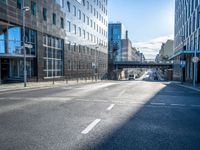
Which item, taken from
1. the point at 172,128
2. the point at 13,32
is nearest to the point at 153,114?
the point at 172,128

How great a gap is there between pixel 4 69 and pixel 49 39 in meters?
9.07

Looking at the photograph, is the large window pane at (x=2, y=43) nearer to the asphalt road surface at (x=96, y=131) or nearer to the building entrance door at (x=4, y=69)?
the building entrance door at (x=4, y=69)

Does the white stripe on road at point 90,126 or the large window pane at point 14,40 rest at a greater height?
the large window pane at point 14,40

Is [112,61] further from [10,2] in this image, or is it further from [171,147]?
[171,147]

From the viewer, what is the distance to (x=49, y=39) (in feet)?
111

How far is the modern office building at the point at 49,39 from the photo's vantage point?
2547 centimetres

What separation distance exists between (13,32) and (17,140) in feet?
76.8

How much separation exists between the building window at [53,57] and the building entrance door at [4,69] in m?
5.69

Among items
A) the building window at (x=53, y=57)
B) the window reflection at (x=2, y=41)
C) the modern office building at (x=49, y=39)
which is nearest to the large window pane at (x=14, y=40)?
the modern office building at (x=49, y=39)

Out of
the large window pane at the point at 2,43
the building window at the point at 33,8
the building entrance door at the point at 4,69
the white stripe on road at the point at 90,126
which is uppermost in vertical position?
the building window at the point at 33,8

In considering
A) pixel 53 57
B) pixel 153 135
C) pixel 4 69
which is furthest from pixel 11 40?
pixel 153 135

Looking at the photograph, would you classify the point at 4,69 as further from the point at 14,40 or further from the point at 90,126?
the point at 90,126

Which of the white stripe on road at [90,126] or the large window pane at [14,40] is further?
the large window pane at [14,40]

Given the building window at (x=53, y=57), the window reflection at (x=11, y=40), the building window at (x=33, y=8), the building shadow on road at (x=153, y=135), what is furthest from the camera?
Result: the building window at (x=53, y=57)
